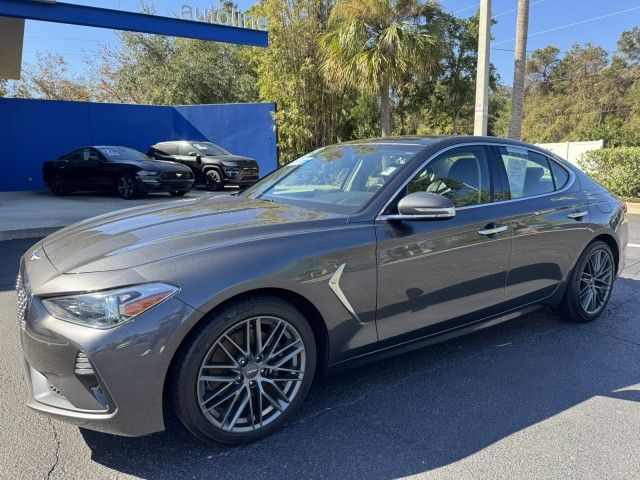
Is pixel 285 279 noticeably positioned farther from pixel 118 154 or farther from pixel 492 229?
pixel 118 154

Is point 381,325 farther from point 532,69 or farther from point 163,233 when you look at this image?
point 532,69

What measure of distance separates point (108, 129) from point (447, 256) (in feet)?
57.3

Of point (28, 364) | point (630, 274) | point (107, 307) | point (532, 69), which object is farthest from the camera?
point (532, 69)

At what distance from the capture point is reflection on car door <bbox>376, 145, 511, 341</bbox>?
308 cm

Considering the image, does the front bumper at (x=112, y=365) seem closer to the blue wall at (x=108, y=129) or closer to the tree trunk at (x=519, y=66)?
the tree trunk at (x=519, y=66)

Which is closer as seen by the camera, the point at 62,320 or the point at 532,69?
the point at 62,320

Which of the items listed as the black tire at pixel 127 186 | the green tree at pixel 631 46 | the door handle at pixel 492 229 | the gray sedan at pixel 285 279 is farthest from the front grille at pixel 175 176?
the green tree at pixel 631 46

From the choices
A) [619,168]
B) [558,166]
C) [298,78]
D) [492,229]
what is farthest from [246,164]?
[492,229]

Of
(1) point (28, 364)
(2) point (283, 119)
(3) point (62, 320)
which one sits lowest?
(1) point (28, 364)

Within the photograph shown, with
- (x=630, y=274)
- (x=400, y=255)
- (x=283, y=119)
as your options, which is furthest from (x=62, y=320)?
(x=283, y=119)

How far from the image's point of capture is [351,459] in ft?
8.53

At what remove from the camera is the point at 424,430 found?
9.41 feet

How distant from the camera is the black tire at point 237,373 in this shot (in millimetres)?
2443

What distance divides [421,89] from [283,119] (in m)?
5.66
